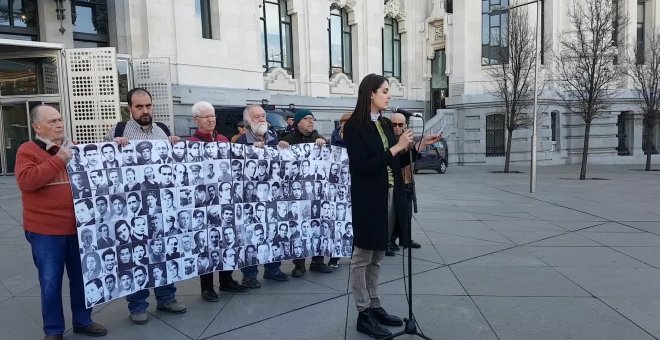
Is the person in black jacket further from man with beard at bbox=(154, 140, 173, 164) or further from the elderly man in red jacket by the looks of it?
the elderly man in red jacket


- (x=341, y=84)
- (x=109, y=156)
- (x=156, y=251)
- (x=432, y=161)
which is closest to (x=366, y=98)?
(x=109, y=156)

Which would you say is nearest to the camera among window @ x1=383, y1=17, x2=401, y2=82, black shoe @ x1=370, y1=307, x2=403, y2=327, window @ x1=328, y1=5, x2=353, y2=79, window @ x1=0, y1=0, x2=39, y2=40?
black shoe @ x1=370, y1=307, x2=403, y2=327

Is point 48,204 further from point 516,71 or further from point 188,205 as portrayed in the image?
point 516,71

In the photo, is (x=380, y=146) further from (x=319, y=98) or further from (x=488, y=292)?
(x=319, y=98)

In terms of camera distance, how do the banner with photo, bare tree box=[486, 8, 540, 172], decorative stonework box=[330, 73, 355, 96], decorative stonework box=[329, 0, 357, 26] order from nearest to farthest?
the banner with photo
bare tree box=[486, 8, 540, 172]
decorative stonework box=[330, 73, 355, 96]
decorative stonework box=[329, 0, 357, 26]

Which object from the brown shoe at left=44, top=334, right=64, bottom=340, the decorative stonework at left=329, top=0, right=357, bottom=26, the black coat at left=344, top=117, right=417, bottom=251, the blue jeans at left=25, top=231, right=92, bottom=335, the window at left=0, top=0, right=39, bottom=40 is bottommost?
the brown shoe at left=44, top=334, right=64, bottom=340

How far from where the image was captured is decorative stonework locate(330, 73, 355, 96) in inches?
1066

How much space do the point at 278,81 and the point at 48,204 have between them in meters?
21.3

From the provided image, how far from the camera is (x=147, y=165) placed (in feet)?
14.2

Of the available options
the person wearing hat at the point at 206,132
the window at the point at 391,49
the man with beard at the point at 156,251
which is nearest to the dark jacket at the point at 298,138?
the person wearing hat at the point at 206,132

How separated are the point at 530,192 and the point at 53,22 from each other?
1818 centimetres

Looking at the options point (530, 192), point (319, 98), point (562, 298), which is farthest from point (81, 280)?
point (319, 98)

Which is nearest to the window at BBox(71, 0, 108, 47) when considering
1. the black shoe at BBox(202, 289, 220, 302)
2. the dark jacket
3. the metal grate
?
the metal grate

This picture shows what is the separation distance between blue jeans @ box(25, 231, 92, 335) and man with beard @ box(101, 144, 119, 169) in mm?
680
